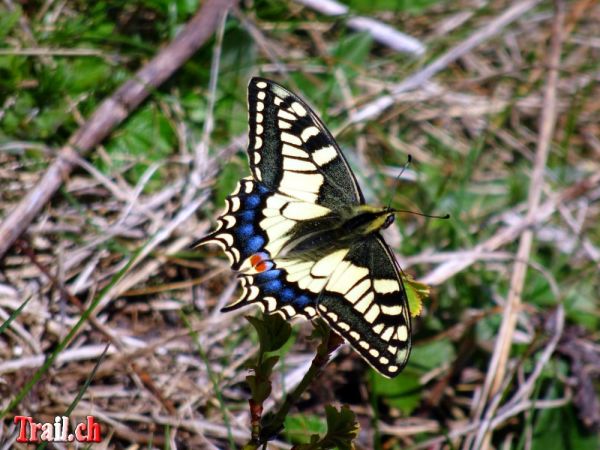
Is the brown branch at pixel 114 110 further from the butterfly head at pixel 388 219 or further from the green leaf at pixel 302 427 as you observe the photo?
the butterfly head at pixel 388 219

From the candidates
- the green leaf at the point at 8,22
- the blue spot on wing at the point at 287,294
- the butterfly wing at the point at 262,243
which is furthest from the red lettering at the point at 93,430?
the green leaf at the point at 8,22

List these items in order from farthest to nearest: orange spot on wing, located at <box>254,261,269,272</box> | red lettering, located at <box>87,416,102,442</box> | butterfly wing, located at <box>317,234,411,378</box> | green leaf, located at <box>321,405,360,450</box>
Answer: red lettering, located at <box>87,416,102,442</box> < orange spot on wing, located at <box>254,261,269,272</box> < butterfly wing, located at <box>317,234,411,378</box> < green leaf, located at <box>321,405,360,450</box>

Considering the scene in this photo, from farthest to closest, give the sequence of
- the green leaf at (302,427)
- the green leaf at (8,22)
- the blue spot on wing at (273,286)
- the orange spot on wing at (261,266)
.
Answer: the green leaf at (8,22) → the green leaf at (302,427) → the orange spot on wing at (261,266) → the blue spot on wing at (273,286)

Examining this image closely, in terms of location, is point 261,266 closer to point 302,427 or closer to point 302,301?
point 302,301

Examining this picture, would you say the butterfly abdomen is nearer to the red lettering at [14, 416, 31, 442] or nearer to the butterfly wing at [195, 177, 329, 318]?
the butterfly wing at [195, 177, 329, 318]

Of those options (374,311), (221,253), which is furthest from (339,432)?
(221,253)

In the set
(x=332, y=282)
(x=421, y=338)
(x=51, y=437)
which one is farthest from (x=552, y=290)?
(x=51, y=437)

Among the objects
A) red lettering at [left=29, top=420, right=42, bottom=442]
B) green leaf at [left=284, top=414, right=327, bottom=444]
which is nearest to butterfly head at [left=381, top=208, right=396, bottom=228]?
green leaf at [left=284, top=414, right=327, bottom=444]

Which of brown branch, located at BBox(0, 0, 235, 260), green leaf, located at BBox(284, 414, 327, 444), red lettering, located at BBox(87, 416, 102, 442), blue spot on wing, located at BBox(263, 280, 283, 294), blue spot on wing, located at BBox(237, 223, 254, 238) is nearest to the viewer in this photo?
blue spot on wing, located at BBox(263, 280, 283, 294)
